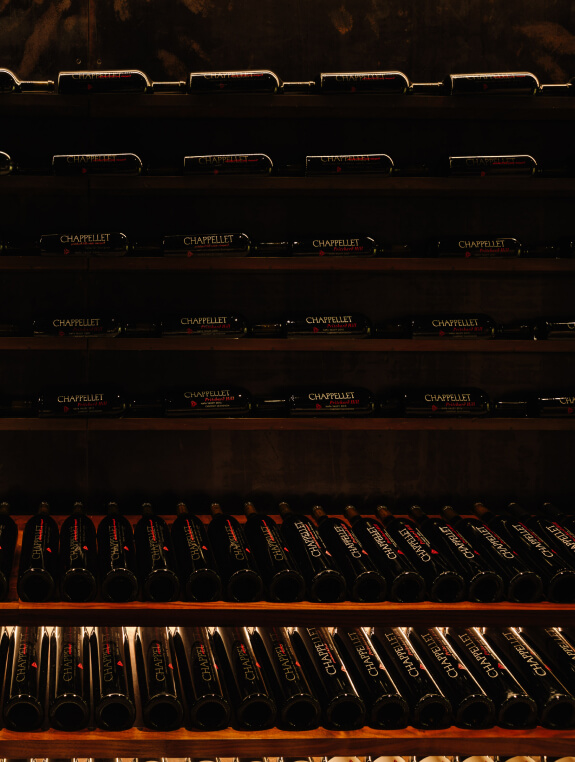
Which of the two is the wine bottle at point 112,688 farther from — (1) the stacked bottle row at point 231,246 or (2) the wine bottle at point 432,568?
(1) the stacked bottle row at point 231,246

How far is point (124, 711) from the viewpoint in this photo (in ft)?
5.50

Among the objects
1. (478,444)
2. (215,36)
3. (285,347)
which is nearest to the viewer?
(285,347)

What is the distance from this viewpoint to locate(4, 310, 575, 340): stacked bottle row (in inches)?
79.9

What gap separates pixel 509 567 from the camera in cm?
182

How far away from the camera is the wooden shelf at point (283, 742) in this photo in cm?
165

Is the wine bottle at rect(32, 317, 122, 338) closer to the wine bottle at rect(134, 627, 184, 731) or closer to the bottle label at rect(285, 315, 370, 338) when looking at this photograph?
the bottle label at rect(285, 315, 370, 338)

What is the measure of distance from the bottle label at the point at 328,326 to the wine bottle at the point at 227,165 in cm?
50

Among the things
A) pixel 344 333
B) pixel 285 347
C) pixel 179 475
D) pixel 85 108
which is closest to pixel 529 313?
pixel 344 333

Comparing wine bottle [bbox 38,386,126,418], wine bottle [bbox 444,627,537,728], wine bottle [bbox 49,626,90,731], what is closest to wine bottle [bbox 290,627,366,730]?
wine bottle [bbox 444,627,537,728]

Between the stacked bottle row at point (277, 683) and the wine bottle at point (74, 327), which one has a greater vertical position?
the wine bottle at point (74, 327)

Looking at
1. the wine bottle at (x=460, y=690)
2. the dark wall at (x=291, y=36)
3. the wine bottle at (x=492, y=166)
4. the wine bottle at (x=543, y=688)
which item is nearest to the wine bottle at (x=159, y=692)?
the wine bottle at (x=460, y=690)

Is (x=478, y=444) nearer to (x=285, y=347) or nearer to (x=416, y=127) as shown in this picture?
(x=285, y=347)

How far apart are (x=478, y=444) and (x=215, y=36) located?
1.80m

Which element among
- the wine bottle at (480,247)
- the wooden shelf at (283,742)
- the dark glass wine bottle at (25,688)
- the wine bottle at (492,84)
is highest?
the wine bottle at (492,84)
